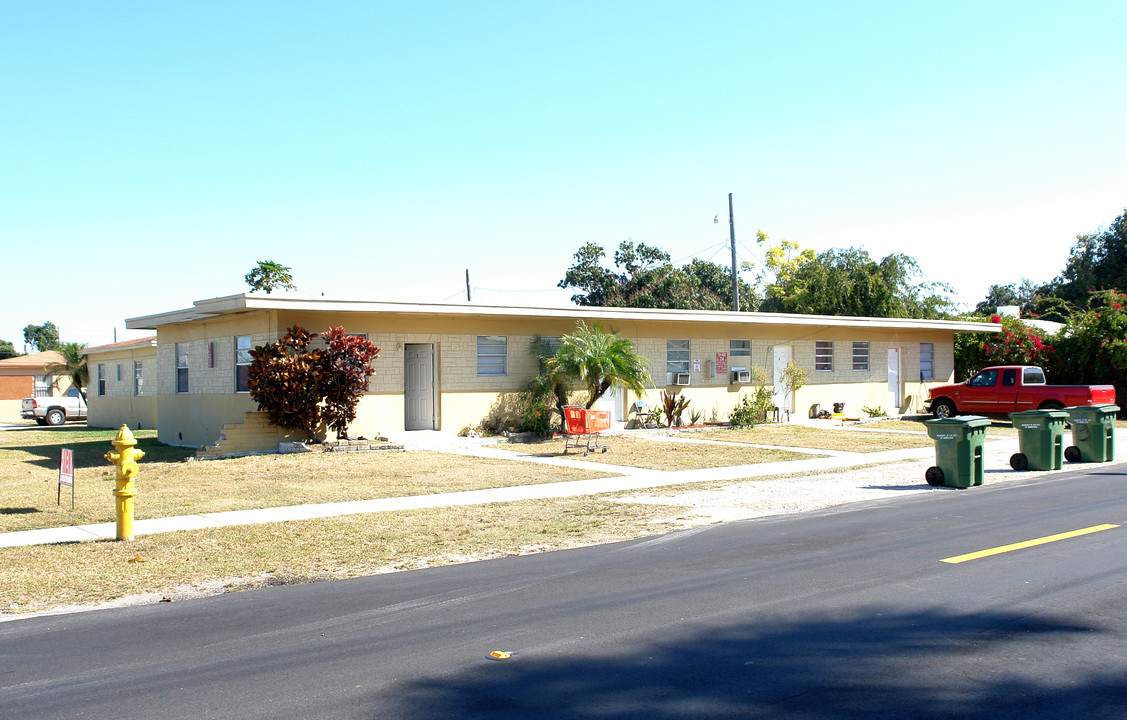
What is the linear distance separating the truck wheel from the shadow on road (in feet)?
76.7

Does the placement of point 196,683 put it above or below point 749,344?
below

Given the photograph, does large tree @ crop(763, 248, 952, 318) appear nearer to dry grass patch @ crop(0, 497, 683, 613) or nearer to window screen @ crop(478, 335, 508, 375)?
window screen @ crop(478, 335, 508, 375)

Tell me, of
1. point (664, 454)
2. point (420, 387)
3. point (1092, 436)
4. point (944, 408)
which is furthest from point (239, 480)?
point (944, 408)

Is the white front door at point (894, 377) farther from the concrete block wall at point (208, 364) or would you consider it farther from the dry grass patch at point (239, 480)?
the concrete block wall at point (208, 364)

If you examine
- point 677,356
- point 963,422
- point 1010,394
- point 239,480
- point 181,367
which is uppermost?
point 677,356

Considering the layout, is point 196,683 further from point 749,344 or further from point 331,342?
point 749,344

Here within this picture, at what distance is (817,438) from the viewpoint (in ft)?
74.2

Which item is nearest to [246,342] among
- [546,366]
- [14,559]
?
[546,366]

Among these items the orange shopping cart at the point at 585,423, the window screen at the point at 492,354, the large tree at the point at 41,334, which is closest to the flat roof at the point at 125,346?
the window screen at the point at 492,354

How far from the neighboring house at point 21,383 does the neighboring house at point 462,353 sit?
16970 millimetres

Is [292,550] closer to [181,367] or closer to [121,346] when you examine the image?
[181,367]

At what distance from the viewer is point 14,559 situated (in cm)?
910

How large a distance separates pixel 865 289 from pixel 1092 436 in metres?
25.9

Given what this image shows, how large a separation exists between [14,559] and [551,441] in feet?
44.6
